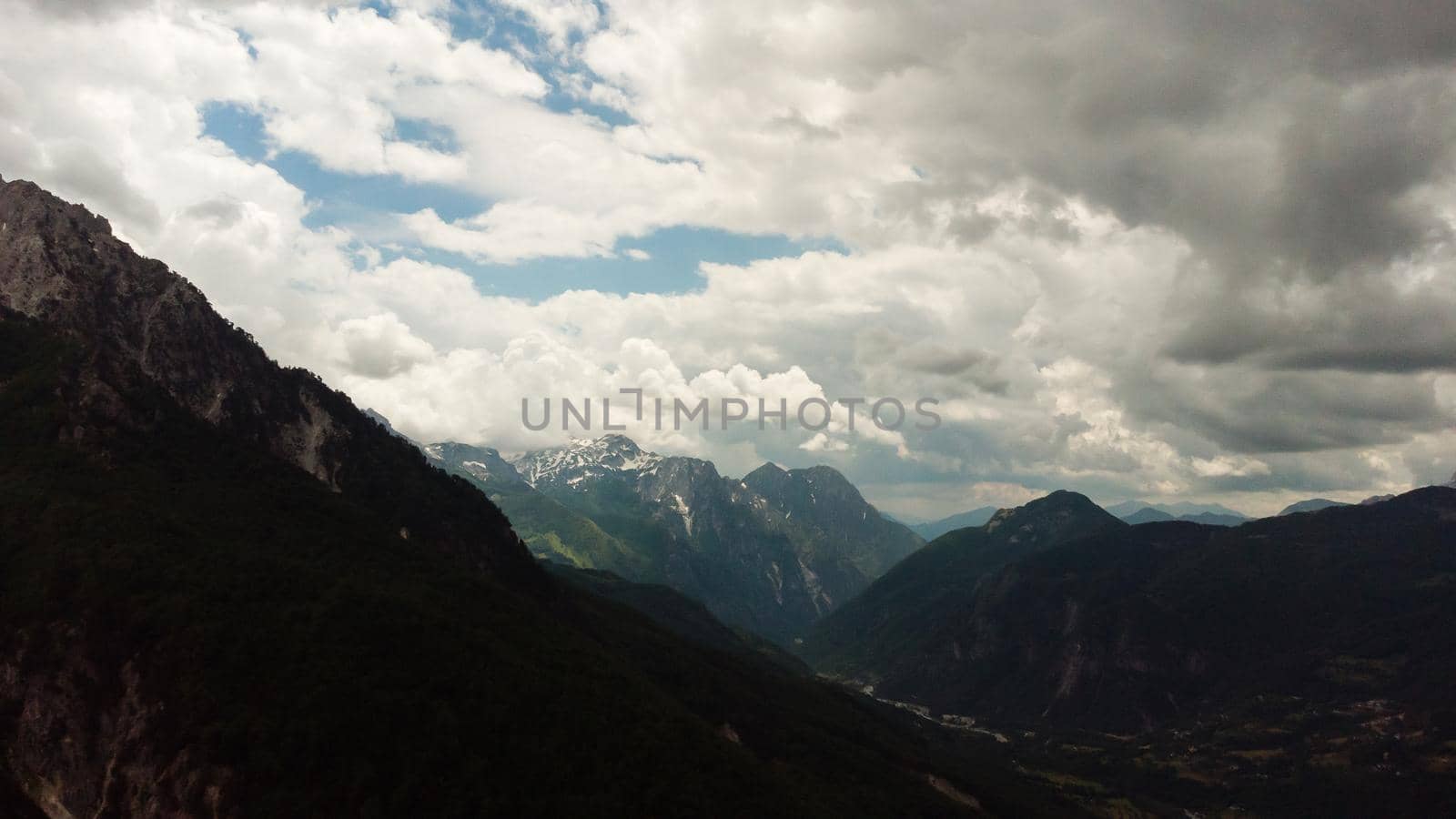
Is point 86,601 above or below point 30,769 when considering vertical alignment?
above

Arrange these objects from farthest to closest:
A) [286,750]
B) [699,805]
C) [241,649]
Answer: [699,805] < [241,649] < [286,750]

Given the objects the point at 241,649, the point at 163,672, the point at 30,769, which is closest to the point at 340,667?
the point at 241,649

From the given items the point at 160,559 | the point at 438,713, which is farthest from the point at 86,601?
the point at 438,713

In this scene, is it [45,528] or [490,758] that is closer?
[490,758]

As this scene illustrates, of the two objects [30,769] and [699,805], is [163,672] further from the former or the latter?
[699,805]

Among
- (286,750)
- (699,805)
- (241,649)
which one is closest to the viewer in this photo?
(286,750)

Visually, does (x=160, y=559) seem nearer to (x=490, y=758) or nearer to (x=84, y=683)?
(x=84, y=683)

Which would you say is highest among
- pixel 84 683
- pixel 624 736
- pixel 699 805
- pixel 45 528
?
pixel 45 528

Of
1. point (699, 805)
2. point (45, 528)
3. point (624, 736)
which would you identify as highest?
point (45, 528)

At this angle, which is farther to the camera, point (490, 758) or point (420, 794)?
point (490, 758)
